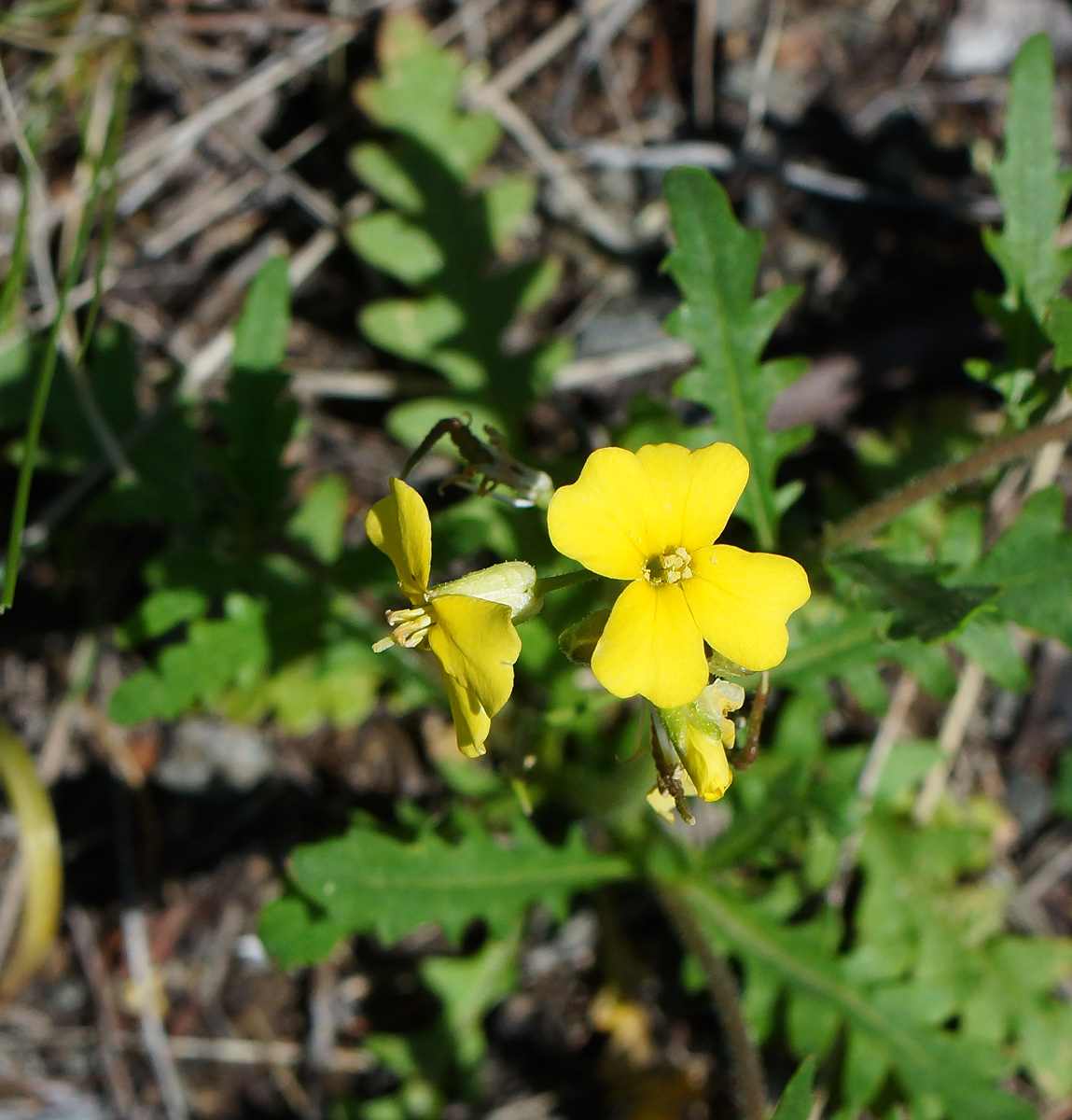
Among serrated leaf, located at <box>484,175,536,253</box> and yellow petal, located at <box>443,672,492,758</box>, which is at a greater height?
serrated leaf, located at <box>484,175,536,253</box>

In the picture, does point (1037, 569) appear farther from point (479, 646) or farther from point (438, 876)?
point (438, 876)

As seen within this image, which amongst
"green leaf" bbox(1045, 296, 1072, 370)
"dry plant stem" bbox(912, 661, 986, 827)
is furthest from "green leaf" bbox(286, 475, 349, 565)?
"dry plant stem" bbox(912, 661, 986, 827)

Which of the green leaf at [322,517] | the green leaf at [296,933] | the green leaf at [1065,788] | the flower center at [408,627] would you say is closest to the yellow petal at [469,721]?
the flower center at [408,627]

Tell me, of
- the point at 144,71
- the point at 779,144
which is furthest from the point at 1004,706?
the point at 144,71

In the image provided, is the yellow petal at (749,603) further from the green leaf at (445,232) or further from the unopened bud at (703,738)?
the green leaf at (445,232)

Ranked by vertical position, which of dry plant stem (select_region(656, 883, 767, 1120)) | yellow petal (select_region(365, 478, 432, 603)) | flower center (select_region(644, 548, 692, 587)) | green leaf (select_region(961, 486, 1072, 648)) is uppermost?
yellow petal (select_region(365, 478, 432, 603))

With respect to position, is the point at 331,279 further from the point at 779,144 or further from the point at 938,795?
the point at 938,795

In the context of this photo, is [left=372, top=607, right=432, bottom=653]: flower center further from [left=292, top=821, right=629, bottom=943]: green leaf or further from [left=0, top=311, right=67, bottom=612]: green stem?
[left=292, top=821, right=629, bottom=943]: green leaf
